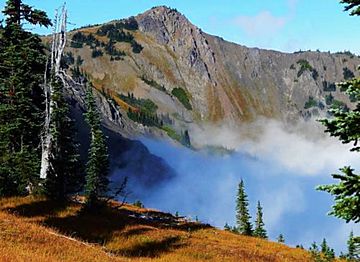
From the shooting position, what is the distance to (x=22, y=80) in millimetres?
31578

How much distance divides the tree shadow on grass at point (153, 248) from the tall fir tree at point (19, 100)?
8.80 m

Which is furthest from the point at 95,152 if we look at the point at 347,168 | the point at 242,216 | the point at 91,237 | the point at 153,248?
the point at 242,216

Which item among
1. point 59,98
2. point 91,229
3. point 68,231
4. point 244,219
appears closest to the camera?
point 68,231

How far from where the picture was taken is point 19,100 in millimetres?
31250

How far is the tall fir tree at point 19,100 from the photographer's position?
29547 mm

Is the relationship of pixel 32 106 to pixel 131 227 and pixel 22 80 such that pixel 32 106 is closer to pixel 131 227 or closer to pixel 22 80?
pixel 22 80

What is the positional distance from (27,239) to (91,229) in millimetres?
9345

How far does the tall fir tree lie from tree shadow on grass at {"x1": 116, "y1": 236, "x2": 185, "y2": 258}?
347 inches

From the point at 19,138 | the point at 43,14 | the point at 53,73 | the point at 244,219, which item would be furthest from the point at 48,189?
the point at 244,219

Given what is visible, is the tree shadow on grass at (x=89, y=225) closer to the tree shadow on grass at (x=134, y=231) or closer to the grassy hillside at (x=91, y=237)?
the grassy hillside at (x=91, y=237)

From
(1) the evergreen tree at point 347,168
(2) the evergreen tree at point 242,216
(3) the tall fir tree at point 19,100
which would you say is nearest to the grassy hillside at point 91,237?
(3) the tall fir tree at point 19,100

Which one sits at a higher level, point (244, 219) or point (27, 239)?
point (244, 219)

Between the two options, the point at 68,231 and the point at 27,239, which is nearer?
the point at 27,239

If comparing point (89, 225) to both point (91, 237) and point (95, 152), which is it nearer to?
point (91, 237)
